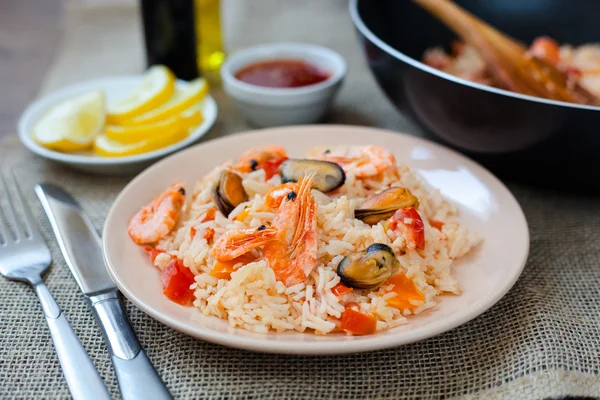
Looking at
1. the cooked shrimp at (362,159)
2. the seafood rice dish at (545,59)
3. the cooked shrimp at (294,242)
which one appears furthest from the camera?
the seafood rice dish at (545,59)

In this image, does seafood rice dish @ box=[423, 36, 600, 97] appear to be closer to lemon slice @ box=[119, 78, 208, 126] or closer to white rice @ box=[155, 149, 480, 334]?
white rice @ box=[155, 149, 480, 334]

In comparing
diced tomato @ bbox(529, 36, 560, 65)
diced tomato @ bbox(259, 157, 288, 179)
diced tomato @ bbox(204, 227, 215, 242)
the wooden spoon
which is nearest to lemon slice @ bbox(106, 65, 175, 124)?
diced tomato @ bbox(259, 157, 288, 179)

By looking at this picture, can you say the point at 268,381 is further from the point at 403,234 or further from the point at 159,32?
the point at 159,32

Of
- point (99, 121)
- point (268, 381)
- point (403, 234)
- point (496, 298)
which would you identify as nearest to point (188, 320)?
point (268, 381)

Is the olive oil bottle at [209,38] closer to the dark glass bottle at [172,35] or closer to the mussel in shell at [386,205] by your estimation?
the dark glass bottle at [172,35]

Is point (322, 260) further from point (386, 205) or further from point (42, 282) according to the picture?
point (42, 282)

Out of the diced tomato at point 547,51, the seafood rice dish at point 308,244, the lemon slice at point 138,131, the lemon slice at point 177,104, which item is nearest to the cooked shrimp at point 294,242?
the seafood rice dish at point 308,244
